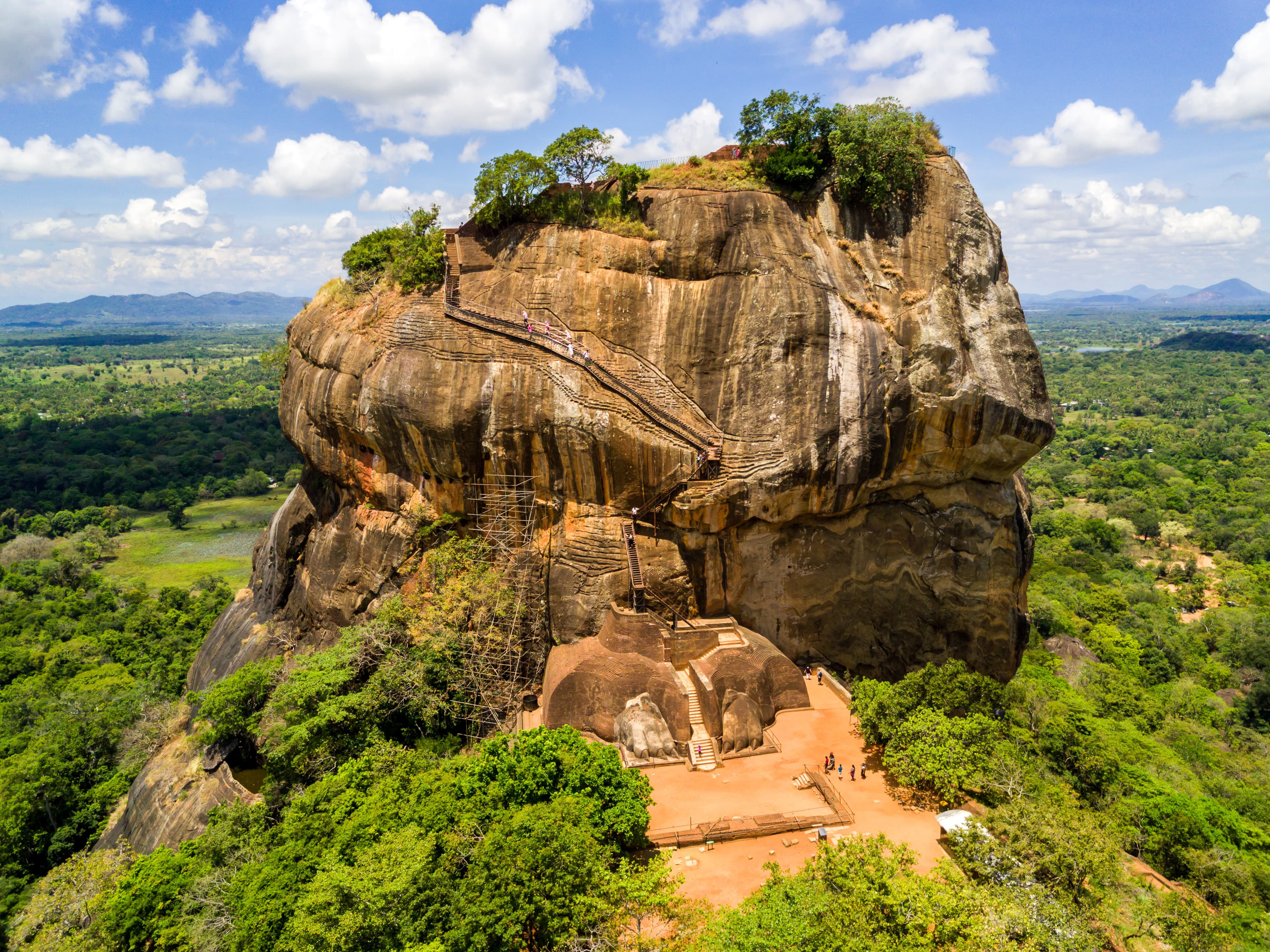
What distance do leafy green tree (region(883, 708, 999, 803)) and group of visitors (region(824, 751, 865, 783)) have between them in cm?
92

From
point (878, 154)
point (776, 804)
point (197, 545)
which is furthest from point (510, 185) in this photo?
point (197, 545)

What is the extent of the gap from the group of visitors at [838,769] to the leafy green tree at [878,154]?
18704 millimetres

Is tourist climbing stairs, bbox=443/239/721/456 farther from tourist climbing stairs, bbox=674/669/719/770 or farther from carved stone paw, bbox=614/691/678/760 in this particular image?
carved stone paw, bbox=614/691/678/760

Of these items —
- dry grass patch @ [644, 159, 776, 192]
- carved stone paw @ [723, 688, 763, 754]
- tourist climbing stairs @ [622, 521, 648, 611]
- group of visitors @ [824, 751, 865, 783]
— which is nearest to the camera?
group of visitors @ [824, 751, 865, 783]

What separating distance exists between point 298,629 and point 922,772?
76.3 ft

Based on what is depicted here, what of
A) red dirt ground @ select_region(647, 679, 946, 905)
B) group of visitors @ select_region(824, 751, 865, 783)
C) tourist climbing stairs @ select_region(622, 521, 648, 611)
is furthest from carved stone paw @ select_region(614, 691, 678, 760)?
group of visitors @ select_region(824, 751, 865, 783)

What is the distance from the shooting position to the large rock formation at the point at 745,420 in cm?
2278

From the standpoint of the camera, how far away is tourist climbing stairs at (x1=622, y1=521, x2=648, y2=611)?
23422mm

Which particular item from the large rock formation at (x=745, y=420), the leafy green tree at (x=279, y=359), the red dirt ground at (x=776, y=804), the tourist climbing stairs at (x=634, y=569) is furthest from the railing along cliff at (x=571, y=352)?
the leafy green tree at (x=279, y=359)

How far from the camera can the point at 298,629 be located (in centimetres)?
2753

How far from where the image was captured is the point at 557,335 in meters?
23.5

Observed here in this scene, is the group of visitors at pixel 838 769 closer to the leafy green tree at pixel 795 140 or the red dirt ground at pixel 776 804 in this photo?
the red dirt ground at pixel 776 804

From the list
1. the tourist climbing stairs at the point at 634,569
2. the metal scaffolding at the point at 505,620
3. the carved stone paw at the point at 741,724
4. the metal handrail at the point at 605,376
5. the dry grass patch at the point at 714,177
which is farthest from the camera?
the dry grass patch at the point at 714,177

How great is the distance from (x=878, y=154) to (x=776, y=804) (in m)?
21.4
